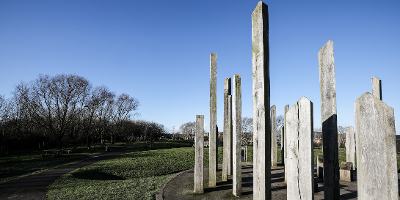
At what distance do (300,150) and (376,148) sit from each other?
536 mm

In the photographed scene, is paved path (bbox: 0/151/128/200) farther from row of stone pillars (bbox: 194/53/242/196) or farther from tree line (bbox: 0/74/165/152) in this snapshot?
tree line (bbox: 0/74/165/152)

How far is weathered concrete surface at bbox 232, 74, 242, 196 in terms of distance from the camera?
200 inches

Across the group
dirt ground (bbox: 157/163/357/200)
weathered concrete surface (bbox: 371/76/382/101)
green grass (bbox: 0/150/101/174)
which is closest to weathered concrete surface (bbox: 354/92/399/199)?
dirt ground (bbox: 157/163/357/200)

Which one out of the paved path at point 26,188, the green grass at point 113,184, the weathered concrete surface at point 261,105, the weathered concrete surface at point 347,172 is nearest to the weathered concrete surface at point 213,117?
the green grass at point 113,184

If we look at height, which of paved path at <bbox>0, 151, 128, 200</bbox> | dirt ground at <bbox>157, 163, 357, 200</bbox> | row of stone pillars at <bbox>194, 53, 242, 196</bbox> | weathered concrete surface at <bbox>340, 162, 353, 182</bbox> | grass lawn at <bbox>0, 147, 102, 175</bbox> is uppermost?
row of stone pillars at <bbox>194, 53, 242, 196</bbox>

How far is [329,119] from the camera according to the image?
2.58 metres

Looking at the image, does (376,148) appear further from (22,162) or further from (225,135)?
(22,162)

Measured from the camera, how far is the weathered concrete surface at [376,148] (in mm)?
1499

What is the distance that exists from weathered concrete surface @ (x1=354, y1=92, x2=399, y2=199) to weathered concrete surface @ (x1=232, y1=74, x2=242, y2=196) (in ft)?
11.5

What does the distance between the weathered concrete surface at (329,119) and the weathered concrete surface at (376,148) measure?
0.95m

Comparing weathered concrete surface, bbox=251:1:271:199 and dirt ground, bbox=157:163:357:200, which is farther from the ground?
weathered concrete surface, bbox=251:1:271:199

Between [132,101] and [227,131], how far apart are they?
108ft

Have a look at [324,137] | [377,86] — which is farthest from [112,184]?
[377,86]

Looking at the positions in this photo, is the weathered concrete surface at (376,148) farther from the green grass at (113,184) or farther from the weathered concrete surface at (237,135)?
the green grass at (113,184)
